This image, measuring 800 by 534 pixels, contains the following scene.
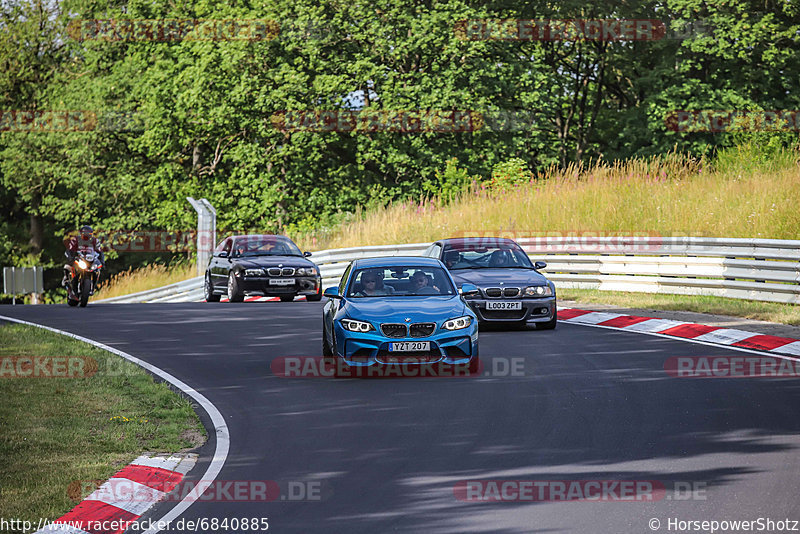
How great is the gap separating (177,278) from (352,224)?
325 inches

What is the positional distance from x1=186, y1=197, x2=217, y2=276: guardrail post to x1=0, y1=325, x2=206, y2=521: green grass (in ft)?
65.3

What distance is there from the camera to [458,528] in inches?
256

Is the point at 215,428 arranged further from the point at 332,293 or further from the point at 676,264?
the point at 676,264

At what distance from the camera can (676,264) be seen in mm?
21328

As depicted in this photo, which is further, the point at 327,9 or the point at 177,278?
the point at 327,9

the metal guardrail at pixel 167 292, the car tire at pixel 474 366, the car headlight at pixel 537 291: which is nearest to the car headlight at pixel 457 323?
the car tire at pixel 474 366

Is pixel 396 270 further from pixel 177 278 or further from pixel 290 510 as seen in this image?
pixel 177 278

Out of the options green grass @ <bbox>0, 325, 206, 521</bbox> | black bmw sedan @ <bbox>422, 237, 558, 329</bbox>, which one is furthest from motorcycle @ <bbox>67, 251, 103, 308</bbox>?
green grass @ <bbox>0, 325, 206, 521</bbox>

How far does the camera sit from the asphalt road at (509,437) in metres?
6.86

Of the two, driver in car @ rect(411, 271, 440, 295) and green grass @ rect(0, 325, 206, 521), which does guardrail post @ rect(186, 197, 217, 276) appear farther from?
driver in car @ rect(411, 271, 440, 295)

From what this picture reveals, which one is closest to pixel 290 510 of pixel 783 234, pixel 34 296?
pixel 783 234

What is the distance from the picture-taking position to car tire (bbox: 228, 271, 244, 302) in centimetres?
2503

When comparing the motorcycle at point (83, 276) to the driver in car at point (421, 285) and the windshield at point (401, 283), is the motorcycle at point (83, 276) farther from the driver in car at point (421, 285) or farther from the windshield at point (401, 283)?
the driver in car at point (421, 285)

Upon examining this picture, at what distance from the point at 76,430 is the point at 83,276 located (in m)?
14.4
